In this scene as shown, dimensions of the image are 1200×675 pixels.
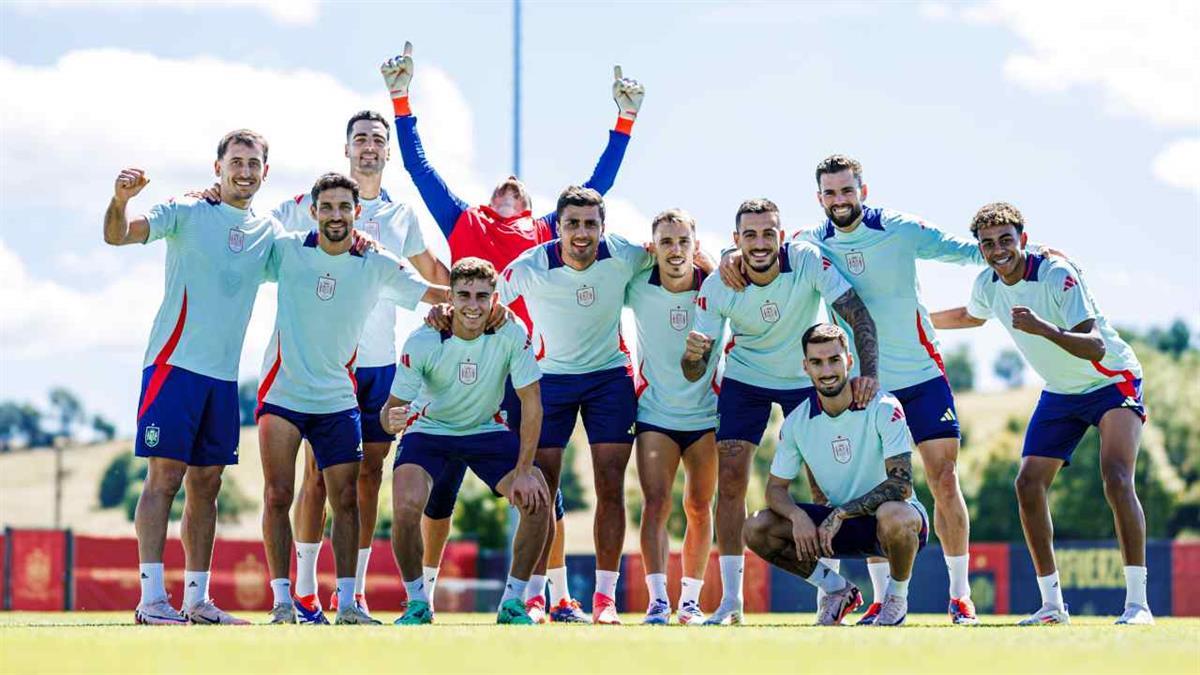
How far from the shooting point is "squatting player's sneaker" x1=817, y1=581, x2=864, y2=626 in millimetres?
9938

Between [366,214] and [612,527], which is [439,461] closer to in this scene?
[612,527]

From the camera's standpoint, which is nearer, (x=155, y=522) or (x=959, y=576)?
(x=155, y=522)

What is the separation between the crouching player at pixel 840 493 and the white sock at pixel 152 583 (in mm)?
3706

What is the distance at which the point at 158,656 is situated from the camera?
6730 mm

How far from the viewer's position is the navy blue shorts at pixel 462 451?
10.2m

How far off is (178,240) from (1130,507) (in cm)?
656

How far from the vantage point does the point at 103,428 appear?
163m

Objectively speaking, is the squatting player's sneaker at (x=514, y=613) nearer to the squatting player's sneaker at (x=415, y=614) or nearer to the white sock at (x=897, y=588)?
the squatting player's sneaker at (x=415, y=614)

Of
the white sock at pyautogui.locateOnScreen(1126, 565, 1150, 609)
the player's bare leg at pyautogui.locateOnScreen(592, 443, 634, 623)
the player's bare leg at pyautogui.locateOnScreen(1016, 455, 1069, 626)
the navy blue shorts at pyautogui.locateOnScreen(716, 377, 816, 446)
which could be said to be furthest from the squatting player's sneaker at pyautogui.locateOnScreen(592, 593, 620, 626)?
the white sock at pyautogui.locateOnScreen(1126, 565, 1150, 609)

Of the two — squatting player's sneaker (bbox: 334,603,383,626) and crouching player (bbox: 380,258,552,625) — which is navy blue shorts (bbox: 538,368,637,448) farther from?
squatting player's sneaker (bbox: 334,603,383,626)

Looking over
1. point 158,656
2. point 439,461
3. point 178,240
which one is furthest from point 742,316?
point 158,656

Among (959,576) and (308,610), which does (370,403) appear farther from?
(959,576)

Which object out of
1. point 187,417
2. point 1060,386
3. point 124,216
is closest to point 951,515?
point 1060,386

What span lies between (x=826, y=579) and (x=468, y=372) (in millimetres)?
2671
